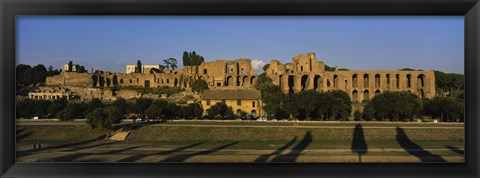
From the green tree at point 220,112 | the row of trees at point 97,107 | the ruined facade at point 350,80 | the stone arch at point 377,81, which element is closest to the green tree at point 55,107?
the row of trees at point 97,107

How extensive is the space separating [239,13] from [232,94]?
23.2 m

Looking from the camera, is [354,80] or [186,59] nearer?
[354,80]

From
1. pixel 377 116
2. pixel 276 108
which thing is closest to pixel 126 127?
pixel 276 108

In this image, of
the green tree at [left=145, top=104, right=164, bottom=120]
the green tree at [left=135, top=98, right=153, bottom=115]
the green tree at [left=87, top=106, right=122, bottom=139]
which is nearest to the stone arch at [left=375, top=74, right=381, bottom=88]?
the green tree at [left=135, top=98, right=153, bottom=115]

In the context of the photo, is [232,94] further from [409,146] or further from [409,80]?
[409,80]

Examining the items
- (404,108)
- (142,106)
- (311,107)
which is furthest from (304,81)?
(142,106)

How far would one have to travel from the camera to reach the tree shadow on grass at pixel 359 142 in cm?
1232

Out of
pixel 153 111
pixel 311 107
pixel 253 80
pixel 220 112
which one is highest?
pixel 253 80

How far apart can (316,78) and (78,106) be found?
1899 centimetres

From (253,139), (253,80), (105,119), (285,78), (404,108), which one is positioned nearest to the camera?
(253,139)

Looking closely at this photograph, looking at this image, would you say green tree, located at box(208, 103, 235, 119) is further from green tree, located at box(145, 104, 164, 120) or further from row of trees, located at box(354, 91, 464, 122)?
row of trees, located at box(354, 91, 464, 122)

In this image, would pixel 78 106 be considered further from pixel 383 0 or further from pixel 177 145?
pixel 383 0

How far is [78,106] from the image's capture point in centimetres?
2061

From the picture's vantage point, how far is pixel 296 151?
12.1 m
